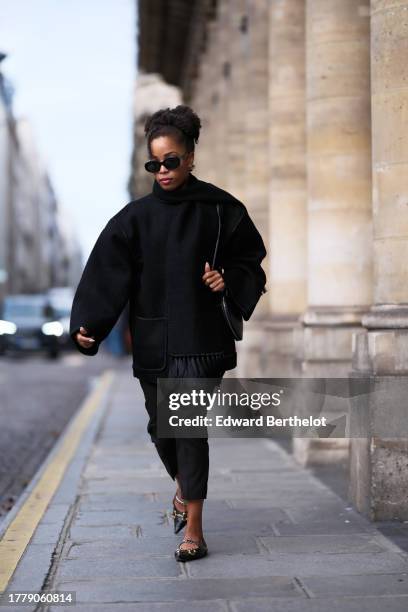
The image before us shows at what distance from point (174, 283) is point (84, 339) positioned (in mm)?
→ 477

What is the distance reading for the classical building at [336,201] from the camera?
6.59m

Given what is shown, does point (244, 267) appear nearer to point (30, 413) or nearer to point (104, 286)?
point (104, 286)

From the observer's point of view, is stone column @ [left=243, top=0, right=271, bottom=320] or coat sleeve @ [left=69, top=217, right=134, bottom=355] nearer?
coat sleeve @ [left=69, top=217, right=134, bottom=355]

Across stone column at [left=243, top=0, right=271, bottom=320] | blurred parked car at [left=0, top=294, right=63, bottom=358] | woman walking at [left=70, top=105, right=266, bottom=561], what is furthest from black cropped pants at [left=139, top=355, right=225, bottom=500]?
blurred parked car at [left=0, top=294, right=63, bottom=358]

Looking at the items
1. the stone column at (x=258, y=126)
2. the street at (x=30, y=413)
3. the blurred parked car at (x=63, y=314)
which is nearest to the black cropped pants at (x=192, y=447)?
the street at (x=30, y=413)

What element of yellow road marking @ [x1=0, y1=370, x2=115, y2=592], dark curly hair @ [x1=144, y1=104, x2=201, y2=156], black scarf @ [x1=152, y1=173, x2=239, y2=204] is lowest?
yellow road marking @ [x1=0, y1=370, x2=115, y2=592]

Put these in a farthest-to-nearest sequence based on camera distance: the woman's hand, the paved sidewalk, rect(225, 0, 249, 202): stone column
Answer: rect(225, 0, 249, 202): stone column
the woman's hand
the paved sidewalk

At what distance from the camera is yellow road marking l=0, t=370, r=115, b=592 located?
545 cm

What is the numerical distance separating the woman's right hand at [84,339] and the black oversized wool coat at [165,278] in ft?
0.09

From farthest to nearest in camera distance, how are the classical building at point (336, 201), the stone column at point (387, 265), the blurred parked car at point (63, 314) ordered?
the blurred parked car at point (63, 314) < the classical building at point (336, 201) < the stone column at point (387, 265)

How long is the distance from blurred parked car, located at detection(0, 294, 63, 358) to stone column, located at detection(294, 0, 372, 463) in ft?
93.7

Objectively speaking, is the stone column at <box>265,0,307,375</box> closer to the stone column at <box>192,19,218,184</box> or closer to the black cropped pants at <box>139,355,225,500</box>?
the black cropped pants at <box>139,355,225,500</box>

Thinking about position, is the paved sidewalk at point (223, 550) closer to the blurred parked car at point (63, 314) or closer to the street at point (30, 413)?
the street at point (30, 413)

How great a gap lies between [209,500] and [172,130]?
2.78m
